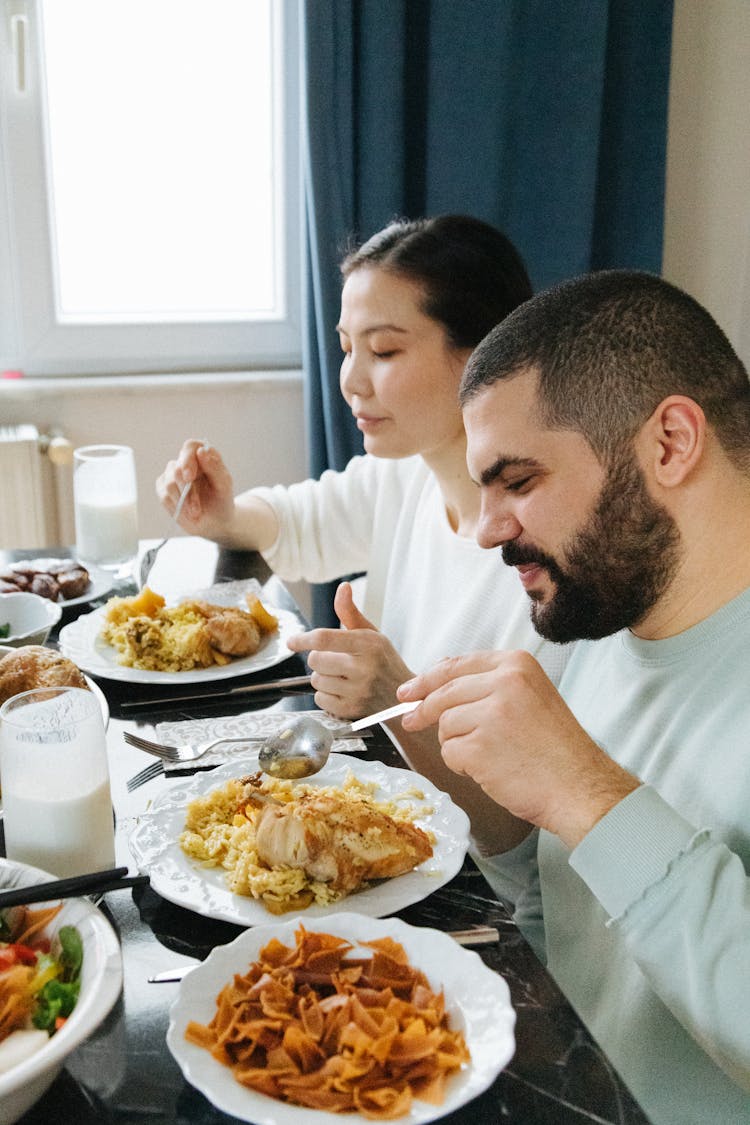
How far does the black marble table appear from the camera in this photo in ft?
2.36

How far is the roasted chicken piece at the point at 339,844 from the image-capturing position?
941mm

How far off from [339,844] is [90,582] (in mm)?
1031

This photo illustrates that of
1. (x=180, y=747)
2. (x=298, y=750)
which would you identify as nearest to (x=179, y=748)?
(x=180, y=747)

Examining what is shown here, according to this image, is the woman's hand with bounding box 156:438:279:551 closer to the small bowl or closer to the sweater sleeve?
the small bowl

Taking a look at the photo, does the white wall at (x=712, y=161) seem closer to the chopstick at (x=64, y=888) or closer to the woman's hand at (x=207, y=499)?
the woman's hand at (x=207, y=499)

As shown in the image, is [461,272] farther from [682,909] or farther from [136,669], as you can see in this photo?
[682,909]

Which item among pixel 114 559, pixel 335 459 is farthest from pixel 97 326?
pixel 114 559

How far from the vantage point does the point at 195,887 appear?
0.94 metres

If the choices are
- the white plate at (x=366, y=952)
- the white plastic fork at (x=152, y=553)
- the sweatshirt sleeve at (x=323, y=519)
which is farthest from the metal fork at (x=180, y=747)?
the sweatshirt sleeve at (x=323, y=519)

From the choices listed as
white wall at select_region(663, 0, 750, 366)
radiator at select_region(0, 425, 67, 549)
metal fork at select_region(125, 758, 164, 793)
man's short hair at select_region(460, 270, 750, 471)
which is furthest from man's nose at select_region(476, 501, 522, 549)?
white wall at select_region(663, 0, 750, 366)

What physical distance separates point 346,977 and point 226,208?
2757mm

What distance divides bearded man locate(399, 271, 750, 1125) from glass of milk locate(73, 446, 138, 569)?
94 centimetres

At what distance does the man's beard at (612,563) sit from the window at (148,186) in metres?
2.27

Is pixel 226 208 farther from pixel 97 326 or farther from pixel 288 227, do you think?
pixel 97 326
